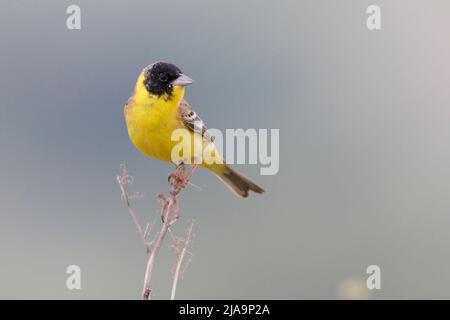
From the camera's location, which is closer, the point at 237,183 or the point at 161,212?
the point at 161,212

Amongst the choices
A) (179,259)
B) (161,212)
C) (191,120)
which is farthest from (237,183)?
(179,259)

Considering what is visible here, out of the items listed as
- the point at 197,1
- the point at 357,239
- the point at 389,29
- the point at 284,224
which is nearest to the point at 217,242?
the point at 284,224

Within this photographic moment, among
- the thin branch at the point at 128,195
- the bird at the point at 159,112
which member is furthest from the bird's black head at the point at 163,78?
the thin branch at the point at 128,195

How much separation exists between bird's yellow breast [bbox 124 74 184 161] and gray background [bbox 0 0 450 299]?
1.59 feet

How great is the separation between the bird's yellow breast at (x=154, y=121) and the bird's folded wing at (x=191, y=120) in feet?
0.26

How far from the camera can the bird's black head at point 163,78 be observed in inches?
198

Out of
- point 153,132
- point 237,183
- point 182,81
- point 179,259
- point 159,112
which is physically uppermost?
point 182,81

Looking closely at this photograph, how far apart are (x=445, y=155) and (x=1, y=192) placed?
6383 mm

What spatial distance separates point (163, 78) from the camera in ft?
16.5

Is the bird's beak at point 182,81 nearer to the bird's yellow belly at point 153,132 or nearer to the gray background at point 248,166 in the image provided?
the bird's yellow belly at point 153,132

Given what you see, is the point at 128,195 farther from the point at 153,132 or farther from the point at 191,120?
the point at 191,120

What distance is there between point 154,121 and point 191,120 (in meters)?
0.35

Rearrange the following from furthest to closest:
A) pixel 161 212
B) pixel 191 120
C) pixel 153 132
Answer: pixel 191 120, pixel 153 132, pixel 161 212

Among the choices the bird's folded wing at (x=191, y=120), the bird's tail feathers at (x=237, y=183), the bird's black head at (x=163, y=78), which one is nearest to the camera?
the bird's black head at (x=163, y=78)
